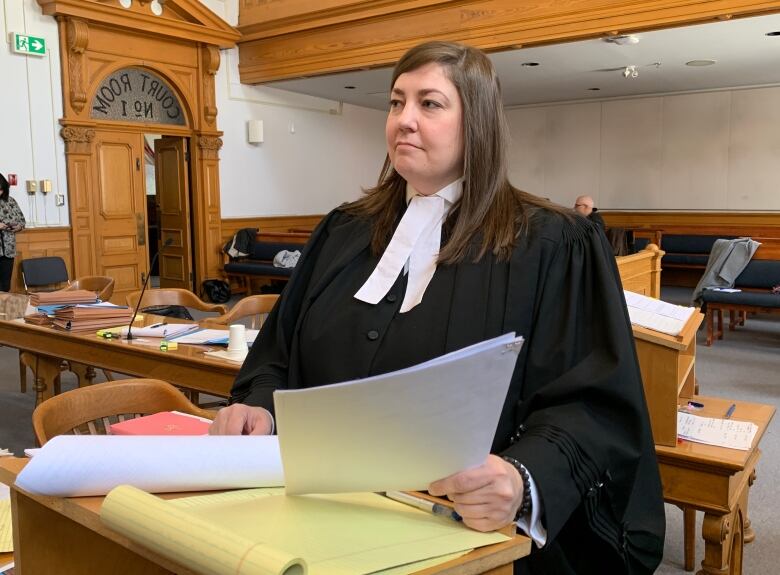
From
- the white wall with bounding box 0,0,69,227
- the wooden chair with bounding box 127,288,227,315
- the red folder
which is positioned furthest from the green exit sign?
the red folder

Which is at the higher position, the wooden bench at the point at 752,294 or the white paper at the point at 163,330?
the white paper at the point at 163,330

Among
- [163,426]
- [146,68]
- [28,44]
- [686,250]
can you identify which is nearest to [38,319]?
[163,426]

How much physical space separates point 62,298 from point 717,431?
3.63 m

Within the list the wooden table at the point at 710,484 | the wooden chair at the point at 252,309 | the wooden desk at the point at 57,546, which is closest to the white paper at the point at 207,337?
the wooden chair at the point at 252,309

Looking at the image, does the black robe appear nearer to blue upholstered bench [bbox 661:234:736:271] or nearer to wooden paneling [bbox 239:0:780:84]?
wooden paneling [bbox 239:0:780:84]

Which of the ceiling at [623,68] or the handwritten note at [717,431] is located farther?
the ceiling at [623,68]

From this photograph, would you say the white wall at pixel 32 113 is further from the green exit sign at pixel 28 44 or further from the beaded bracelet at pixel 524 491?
the beaded bracelet at pixel 524 491

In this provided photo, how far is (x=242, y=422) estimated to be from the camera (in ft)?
4.51

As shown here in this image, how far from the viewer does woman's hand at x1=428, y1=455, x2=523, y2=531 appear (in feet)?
3.02

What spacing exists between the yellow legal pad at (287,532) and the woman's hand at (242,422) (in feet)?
1.30

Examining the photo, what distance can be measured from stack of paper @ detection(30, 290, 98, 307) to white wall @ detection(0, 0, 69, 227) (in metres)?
4.96

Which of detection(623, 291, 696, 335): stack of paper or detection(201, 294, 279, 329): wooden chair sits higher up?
detection(623, 291, 696, 335): stack of paper

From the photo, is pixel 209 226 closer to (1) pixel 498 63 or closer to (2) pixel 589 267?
(1) pixel 498 63

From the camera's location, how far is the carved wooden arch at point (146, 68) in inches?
360
